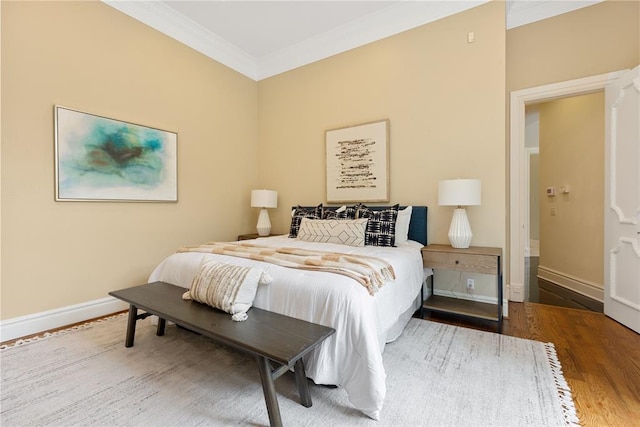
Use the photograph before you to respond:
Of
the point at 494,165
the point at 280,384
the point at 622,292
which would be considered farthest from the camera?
the point at 494,165

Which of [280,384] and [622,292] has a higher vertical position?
[622,292]

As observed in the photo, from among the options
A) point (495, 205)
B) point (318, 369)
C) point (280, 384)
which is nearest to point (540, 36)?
point (495, 205)

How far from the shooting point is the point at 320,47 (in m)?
3.78

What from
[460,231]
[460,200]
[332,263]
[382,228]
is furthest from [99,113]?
[460,231]

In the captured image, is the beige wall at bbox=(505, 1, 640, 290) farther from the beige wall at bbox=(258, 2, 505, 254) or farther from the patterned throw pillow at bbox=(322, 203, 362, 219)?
the patterned throw pillow at bbox=(322, 203, 362, 219)

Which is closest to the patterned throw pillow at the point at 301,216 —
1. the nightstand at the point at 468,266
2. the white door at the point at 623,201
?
the nightstand at the point at 468,266

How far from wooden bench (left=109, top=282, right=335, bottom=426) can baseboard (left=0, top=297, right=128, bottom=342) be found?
42.8 inches

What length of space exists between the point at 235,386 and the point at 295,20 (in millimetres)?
3789

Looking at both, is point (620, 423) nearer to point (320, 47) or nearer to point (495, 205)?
point (495, 205)

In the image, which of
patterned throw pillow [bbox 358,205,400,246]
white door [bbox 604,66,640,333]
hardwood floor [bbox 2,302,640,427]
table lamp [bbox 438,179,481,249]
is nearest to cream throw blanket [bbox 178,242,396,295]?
patterned throw pillow [bbox 358,205,400,246]

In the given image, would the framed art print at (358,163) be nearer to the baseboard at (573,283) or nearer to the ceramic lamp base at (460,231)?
the ceramic lamp base at (460,231)

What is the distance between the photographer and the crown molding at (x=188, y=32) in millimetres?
2979

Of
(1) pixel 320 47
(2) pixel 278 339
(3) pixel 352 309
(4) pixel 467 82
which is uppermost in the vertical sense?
(1) pixel 320 47

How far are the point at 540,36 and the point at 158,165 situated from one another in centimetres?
446
